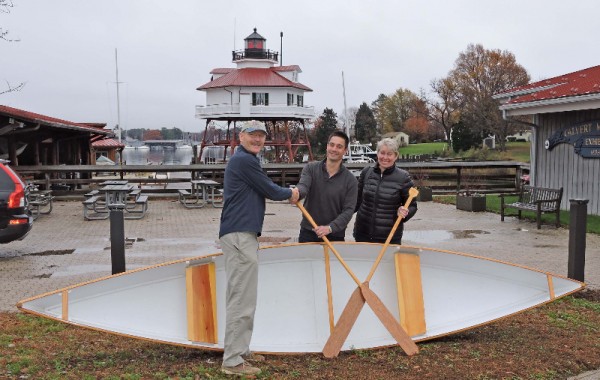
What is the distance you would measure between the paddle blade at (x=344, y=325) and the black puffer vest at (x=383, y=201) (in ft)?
2.78

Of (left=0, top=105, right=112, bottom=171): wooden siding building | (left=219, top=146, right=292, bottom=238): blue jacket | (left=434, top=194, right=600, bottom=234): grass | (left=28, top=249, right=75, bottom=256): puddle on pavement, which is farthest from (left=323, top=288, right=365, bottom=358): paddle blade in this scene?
(left=0, top=105, right=112, bottom=171): wooden siding building

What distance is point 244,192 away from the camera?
527cm

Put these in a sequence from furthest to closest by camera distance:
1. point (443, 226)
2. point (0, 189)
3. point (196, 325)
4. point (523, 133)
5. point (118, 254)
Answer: point (523, 133)
point (443, 226)
point (0, 189)
point (118, 254)
point (196, 325)

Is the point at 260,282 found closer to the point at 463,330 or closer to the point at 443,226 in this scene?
the point at 463,330

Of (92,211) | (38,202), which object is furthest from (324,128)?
(38,202)

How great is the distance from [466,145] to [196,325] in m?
67.5

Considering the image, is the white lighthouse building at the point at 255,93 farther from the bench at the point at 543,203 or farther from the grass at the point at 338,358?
the grass at the point at 338,358

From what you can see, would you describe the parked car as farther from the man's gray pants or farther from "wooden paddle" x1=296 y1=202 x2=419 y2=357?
the man's gray pants

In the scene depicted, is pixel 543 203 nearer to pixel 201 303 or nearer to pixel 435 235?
pixel 435 235

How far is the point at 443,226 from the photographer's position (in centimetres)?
1633

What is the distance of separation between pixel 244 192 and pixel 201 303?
1202 mm

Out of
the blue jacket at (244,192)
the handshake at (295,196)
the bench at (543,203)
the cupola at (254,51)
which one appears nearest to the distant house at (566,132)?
the bench at (543,203)

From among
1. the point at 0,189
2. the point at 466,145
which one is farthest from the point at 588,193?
the point at 466,145

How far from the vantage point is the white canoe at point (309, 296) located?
19.0ft
